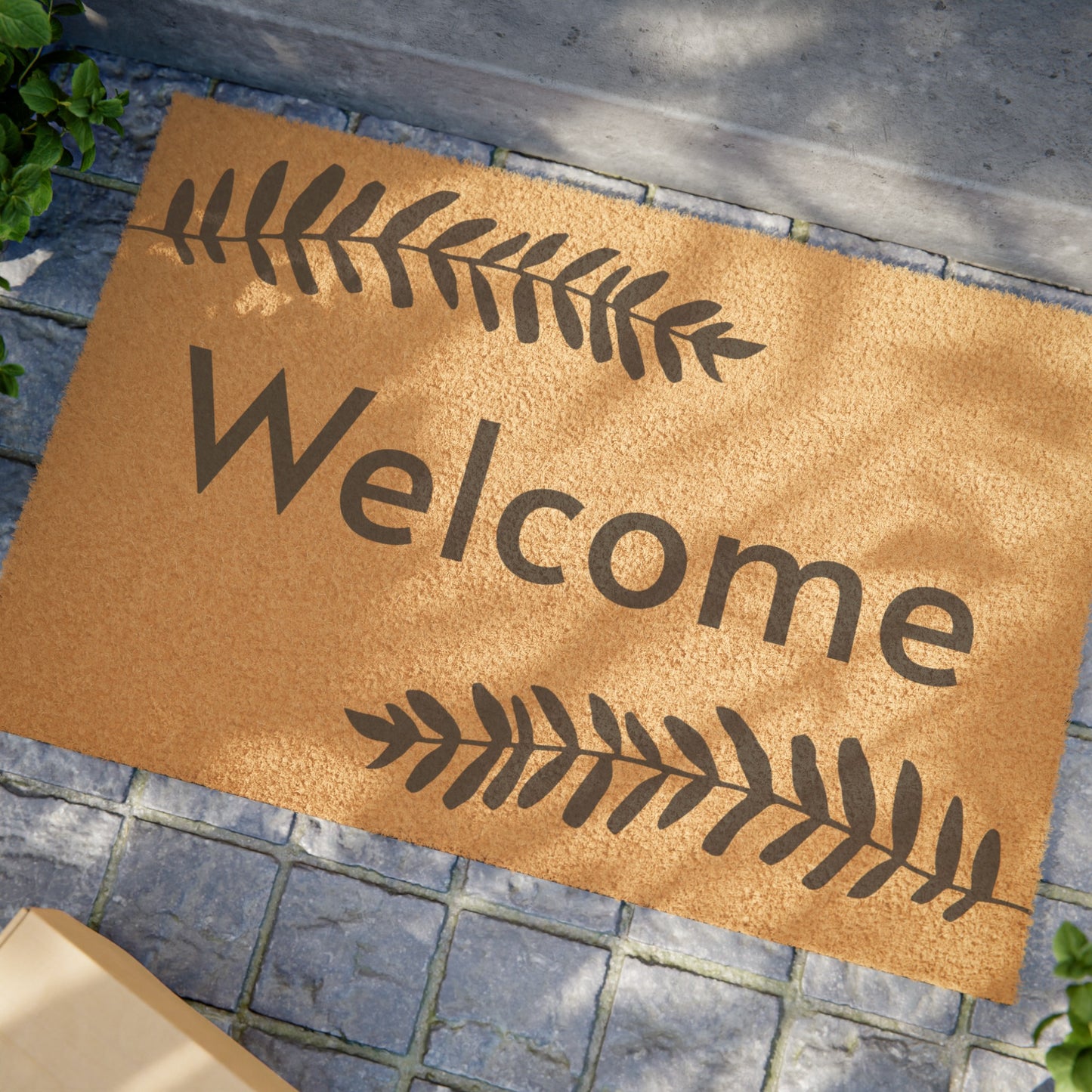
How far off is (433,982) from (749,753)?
0.73 m

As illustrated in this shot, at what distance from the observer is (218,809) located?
1609 mm

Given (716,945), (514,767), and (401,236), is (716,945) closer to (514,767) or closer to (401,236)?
(514,767)

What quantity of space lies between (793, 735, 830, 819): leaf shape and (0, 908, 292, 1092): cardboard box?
3.47ft

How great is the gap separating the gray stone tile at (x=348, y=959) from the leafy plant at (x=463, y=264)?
1.13 metres

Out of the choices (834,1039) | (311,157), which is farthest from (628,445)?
(834,1039)

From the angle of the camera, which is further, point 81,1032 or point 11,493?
point 11,493

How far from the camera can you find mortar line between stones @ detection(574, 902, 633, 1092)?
60.9 inches

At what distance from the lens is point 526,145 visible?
1708 millimetres

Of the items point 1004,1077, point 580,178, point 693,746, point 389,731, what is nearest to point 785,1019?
point 1004,1077

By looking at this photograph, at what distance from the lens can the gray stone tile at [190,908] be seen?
5.16 feet

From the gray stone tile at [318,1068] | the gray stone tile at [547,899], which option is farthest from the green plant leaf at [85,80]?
the gray stone tile at [318,1068]

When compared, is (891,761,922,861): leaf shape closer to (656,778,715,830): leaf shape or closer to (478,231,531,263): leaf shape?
(656,778,715,830): leaf shape

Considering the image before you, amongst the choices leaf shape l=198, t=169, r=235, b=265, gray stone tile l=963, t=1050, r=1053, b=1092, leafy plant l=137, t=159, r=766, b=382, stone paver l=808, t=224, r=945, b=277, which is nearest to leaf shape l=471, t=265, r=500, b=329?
leafy plant l=137, t=159, r=766, b=382

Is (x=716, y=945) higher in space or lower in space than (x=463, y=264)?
lower
